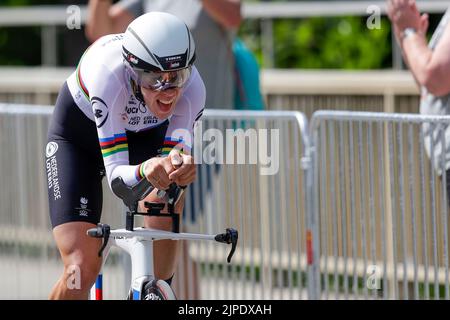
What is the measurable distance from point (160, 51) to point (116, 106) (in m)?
0.48

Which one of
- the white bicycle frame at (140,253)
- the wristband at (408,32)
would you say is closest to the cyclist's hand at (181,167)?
the white bicycle frame at (140,253)

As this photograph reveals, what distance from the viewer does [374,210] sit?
24.0 feet

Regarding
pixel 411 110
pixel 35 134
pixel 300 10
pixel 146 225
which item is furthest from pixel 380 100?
pixel 146 225

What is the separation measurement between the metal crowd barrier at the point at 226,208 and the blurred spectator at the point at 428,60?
82cm

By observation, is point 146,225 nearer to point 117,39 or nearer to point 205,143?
point 117,39

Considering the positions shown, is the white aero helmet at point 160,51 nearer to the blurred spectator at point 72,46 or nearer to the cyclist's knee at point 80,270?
the cyclist's knee at point 80,270

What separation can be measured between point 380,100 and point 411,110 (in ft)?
1.08

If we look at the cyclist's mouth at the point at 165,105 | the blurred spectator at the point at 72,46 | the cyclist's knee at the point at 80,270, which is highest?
the blurred spectator at the point at 72,46

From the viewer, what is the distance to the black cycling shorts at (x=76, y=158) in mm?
6289

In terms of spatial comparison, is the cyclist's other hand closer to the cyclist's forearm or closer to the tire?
the tire

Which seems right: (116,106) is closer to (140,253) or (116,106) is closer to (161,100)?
(161,100)

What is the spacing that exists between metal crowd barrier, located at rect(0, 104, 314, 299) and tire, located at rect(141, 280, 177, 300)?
74.1 inches

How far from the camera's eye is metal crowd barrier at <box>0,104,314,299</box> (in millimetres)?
7836

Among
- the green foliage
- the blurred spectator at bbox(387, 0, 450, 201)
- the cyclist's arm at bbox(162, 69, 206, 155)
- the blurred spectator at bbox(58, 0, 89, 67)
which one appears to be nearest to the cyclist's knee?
the cyclist's arm at bbox(162, 69, 206, 155)
